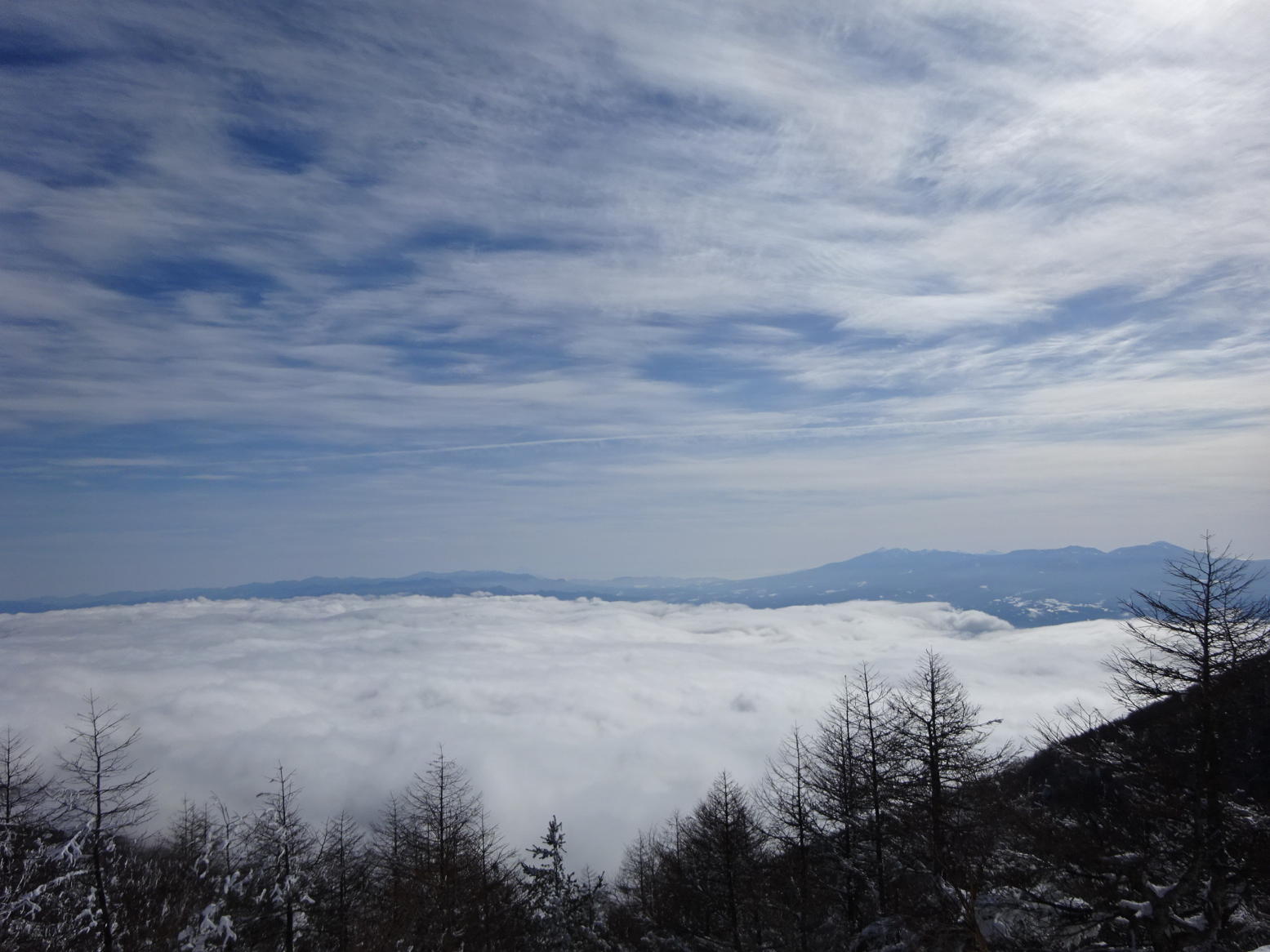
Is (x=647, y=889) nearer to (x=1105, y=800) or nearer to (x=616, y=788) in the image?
(x=1105, y=800)

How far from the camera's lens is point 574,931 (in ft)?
88.1

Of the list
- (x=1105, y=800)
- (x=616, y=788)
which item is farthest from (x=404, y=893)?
(x=616, y=788)

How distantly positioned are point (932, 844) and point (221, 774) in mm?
179281

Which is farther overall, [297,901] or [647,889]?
[647,889]

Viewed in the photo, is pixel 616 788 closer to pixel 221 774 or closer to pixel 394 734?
pixel 394 734

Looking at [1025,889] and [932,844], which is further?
[932,844]

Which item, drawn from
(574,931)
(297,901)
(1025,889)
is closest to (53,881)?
(297,901)

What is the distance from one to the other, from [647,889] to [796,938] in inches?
974

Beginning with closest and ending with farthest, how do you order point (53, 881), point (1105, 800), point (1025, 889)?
point (1025, 889) → point (1105, 800) → point (53, 881)

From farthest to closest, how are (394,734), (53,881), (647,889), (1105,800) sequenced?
(394,734)
(647,889)
(53,881)
(1105,800)

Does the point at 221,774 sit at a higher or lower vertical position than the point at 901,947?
lower

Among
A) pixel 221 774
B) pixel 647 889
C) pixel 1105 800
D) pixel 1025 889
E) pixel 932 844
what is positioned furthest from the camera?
pixel 221 774

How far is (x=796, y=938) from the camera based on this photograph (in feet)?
87.3

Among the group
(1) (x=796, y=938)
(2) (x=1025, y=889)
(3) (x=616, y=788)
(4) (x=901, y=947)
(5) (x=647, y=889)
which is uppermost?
(2) (x=1025, y=889)
